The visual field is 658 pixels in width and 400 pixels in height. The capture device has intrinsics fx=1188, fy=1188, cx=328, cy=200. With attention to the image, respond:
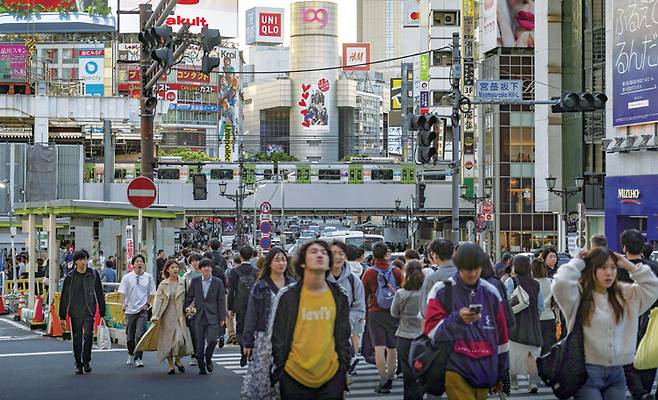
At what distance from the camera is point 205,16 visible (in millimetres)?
124500

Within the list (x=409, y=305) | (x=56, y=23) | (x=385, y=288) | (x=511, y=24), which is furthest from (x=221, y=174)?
(x=409, y=305)

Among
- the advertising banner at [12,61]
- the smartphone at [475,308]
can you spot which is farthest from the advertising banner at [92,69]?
the smartphone at [475,308]

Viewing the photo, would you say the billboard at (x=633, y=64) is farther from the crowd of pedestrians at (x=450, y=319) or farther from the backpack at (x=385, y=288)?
the crowd of pedestrians at (x=450, y=319)

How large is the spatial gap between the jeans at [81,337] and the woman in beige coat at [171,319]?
88 cm

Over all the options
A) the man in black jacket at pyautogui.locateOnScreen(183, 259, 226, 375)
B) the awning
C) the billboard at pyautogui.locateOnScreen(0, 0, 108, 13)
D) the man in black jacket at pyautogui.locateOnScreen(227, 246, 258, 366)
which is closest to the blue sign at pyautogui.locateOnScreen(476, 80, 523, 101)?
the man in black jacket at pyautogui.locateOnScreen(183, 259, 226, 375)

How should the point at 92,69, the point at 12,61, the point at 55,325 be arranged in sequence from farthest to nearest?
the point at 92,69 → the point at 12,61 → the point at 55,325

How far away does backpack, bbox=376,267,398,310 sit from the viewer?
45.7 feet

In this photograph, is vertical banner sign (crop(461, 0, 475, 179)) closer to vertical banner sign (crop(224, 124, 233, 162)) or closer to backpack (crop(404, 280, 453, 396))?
vertical banner sign (crop(224, 124, 233, 162))

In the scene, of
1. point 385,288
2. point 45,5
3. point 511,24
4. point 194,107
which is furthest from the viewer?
point 194,107

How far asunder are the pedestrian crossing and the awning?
197 ft

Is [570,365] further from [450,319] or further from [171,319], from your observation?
[171,319]

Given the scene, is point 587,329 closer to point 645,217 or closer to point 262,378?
point 262,378

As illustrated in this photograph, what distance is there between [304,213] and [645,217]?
174 ft

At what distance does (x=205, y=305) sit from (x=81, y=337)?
1738 mm
